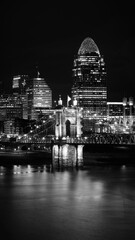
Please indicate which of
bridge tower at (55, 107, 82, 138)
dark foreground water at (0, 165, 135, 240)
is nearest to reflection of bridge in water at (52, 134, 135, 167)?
bridge tower at (55, 107, 82, 138)

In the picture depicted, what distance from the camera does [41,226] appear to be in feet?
127

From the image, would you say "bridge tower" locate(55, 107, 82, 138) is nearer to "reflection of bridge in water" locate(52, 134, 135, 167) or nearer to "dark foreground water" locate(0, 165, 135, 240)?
"reflection of bridge in water" locate(52, 134, 135, 167)

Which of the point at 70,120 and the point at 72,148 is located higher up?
the point at 70,120

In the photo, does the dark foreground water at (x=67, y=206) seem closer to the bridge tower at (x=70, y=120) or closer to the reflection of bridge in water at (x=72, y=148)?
the reflection of bridge in water at (x=72, y=148)

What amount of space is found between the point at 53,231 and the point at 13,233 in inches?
101

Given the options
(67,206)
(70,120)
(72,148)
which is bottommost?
(67,206)

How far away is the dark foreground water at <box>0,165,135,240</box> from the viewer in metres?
37.1

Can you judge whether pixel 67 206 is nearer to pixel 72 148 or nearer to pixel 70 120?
pixel 72 148

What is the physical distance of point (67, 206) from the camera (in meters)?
46.2

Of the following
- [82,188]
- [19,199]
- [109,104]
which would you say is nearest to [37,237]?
[19,199]

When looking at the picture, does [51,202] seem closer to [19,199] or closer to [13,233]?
[19,199]

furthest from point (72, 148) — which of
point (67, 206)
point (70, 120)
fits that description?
point (67, 206)

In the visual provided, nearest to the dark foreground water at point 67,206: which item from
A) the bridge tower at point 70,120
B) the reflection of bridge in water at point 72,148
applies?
the reflection of bridge in water at point 72,148

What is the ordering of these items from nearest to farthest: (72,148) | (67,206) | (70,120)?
1. (67,206)
2. (72,148)
3. (70,120)
